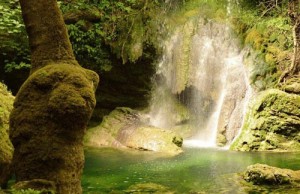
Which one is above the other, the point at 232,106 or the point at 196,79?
the point at 196,79

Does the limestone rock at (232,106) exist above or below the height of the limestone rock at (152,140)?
above

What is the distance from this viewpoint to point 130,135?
1602cm

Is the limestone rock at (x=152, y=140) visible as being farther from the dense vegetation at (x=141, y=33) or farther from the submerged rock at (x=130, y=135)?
the dense vegetation at (x=141, y=33)

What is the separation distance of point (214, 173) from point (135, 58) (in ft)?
29.7

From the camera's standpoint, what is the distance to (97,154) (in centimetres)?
1394

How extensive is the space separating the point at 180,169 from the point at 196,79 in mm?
9058

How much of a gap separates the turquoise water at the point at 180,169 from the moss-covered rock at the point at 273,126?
96 centimetres

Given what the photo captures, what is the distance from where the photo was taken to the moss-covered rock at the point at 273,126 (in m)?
13.8

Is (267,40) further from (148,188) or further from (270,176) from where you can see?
(148,188)

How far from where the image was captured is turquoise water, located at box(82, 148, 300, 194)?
330 inches

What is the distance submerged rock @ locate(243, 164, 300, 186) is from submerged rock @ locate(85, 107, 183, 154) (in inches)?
203

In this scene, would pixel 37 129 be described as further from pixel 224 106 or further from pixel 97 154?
pixel 224 106

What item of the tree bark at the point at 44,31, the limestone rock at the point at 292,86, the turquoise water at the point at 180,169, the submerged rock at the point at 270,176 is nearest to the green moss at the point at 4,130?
the tree bark at the point at 44,31

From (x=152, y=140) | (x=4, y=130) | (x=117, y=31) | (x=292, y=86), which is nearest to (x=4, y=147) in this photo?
(x=4, y=130)
